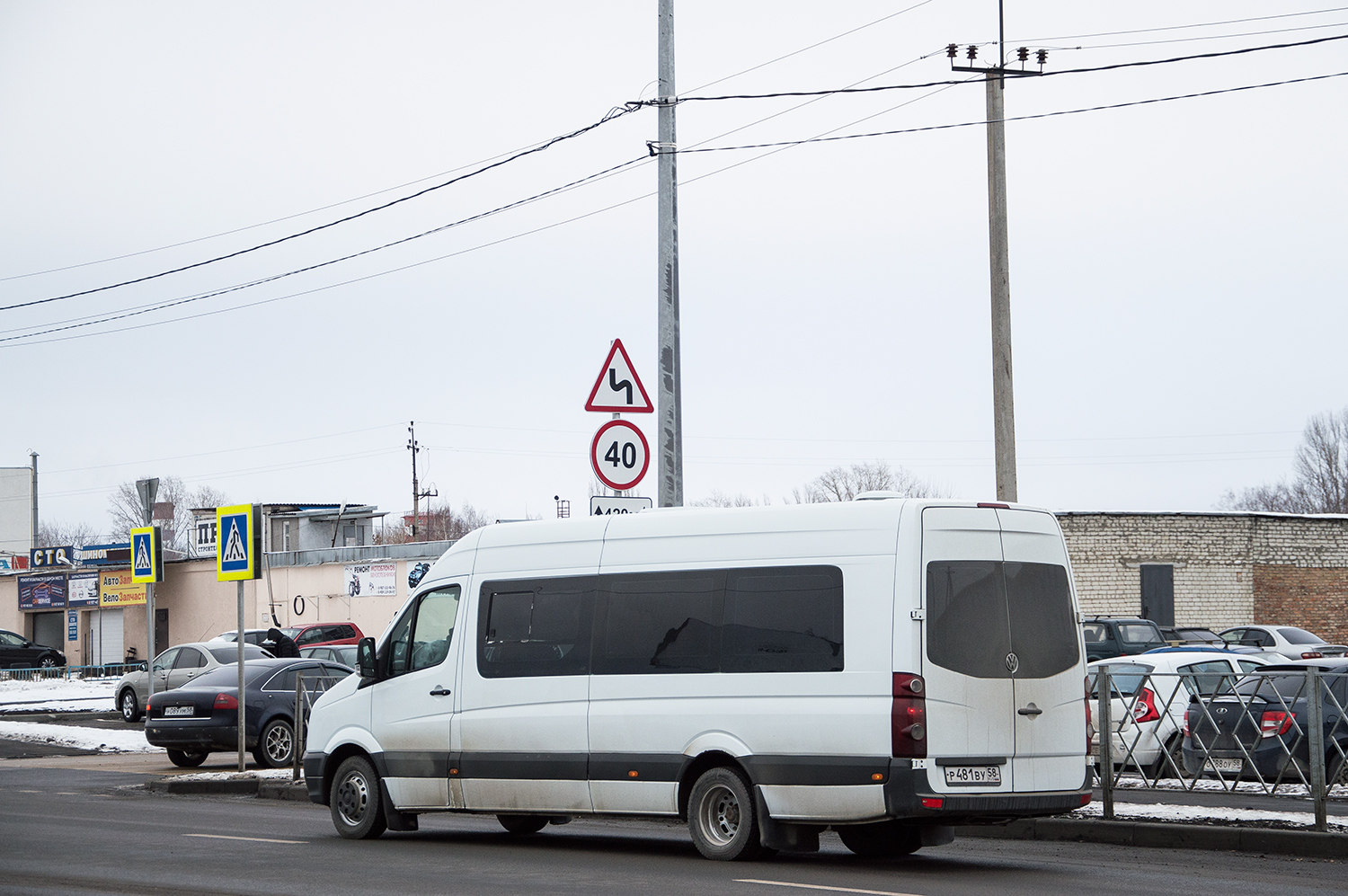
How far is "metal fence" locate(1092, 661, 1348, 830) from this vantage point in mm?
13180

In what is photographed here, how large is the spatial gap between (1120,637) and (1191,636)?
4.16m

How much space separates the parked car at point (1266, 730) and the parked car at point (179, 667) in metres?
18.8

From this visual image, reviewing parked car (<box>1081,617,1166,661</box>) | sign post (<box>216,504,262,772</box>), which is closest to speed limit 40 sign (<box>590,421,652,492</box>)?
sign post (<box>216,504,262,772</box>)

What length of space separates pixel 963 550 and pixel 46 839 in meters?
7.92

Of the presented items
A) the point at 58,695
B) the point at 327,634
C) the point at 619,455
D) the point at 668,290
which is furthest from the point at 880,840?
the point at 58,695

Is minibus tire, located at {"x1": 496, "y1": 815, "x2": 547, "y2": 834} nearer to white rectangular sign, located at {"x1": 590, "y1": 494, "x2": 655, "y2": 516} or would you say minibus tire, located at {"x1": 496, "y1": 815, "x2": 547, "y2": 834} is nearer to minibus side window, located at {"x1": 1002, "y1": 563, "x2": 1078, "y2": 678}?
white rectangular sign, located at {"x1": 590, "y1": 494, "x2": 655, "y2": 516}

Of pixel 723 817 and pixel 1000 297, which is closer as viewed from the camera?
pixel 723 817

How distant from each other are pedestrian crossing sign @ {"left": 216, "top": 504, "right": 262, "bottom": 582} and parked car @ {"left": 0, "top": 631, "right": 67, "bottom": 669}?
36459mm

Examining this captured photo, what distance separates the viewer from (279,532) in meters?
63.2

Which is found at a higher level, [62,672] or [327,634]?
[327,634]

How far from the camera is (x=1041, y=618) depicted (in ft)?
34.9

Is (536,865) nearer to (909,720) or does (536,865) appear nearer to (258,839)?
(909,720)

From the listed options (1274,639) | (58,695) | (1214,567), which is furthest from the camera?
(58,695)

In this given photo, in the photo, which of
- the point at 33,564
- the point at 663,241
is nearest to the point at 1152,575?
the point at 663,241
